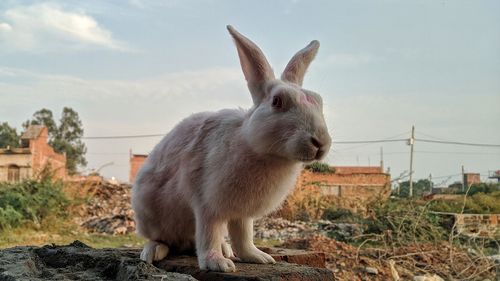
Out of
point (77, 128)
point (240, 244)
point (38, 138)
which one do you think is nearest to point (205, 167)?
point (240, 244)

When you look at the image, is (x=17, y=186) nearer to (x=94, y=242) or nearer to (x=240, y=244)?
(x=94, y=242)

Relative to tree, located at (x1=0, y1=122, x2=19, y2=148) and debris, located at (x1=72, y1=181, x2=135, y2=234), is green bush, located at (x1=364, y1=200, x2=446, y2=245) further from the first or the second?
tree, located at (x1=0, y1=122, x2=19, y2=148)

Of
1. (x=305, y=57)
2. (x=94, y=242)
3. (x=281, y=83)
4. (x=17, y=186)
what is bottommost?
(x=94, y=242)

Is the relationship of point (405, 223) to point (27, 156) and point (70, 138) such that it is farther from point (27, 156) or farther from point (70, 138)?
point (70, 138)

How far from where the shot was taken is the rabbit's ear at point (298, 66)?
2.43 metres

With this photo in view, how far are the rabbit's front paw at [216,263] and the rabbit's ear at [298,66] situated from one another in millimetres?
870

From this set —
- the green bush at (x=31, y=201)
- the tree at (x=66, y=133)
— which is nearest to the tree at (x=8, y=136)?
the tree at (x=66, y=133)

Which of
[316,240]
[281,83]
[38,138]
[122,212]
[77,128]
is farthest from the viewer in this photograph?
[77,128]

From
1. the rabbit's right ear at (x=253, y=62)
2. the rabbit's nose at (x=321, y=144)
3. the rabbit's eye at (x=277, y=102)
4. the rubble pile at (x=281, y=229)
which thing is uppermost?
the rabbit's right ear at (x=253, y=62)

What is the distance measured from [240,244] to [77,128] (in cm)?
3113

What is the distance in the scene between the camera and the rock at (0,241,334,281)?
1.96 m

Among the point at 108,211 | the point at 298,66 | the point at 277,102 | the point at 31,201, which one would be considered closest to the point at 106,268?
the point at 277,102

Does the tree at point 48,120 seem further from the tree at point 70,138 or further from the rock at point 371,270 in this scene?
the rock at point 371,270

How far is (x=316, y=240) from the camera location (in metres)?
6.32
